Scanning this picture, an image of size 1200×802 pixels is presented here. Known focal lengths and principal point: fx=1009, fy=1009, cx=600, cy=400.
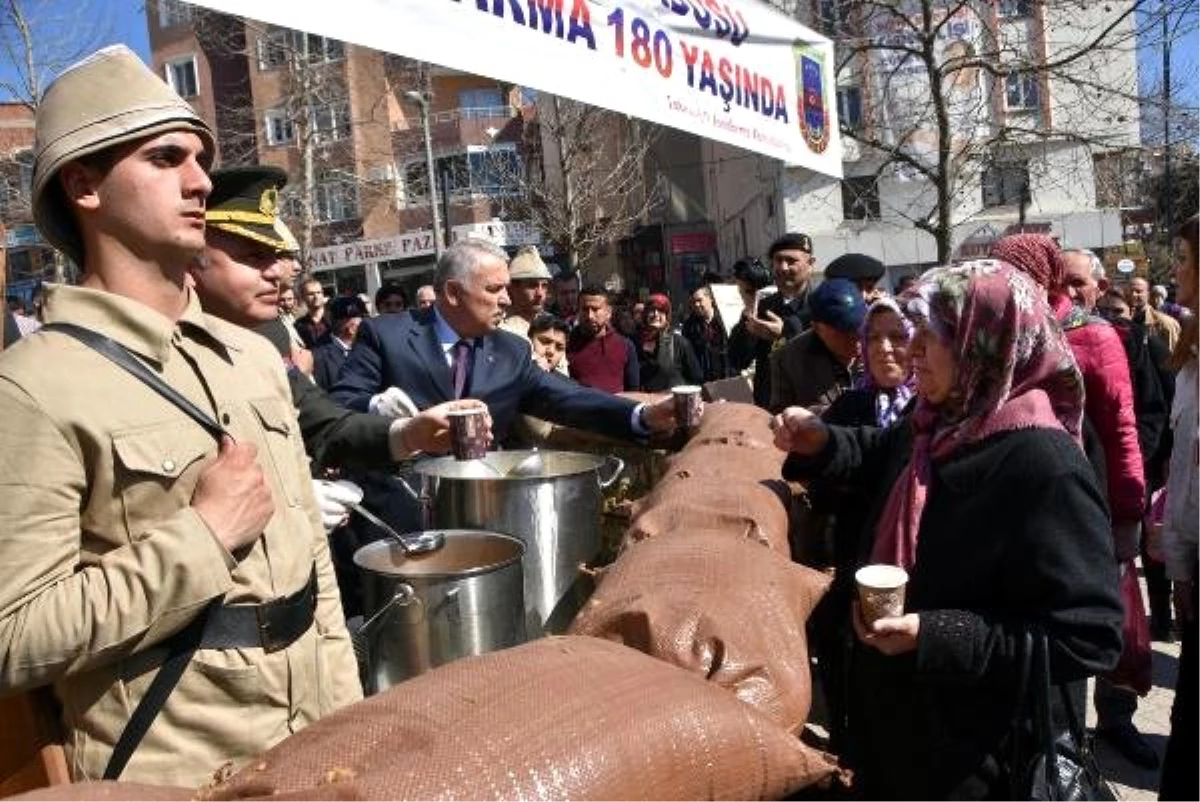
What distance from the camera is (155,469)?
1592 mm

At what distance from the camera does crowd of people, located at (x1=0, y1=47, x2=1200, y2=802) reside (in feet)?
4.98

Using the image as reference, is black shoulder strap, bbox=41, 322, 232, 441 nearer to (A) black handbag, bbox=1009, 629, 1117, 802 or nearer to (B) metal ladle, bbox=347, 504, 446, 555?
(B) metal ladle, bbox=347, 504, 446, 555

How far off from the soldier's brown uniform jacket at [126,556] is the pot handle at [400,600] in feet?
1.23

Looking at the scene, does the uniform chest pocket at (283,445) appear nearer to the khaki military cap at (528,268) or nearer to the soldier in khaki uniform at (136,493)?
the soldier in khaki uniform at (136,493)

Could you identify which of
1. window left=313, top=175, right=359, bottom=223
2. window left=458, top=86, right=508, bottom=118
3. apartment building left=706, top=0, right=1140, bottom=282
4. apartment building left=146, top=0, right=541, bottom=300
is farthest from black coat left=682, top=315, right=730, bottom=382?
window left=458, top=86, right=508, bottom=118

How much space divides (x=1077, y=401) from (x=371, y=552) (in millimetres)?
1747

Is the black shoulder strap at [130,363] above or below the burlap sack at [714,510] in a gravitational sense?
above

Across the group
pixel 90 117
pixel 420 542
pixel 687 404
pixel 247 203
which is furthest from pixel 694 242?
pixel 90 117

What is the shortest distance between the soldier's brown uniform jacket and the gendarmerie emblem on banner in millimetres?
3141

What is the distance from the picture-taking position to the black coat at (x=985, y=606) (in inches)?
78.9

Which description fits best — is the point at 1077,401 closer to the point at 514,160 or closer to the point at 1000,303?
the point at 1000,303

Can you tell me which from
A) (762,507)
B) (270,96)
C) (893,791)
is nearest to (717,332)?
Result: (762,507)

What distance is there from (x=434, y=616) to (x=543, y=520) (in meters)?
0.64

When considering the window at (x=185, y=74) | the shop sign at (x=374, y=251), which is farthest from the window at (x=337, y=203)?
the window at (x=185, y=74)
